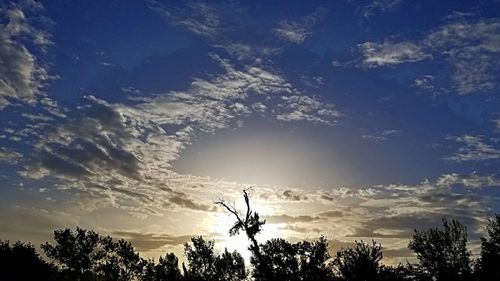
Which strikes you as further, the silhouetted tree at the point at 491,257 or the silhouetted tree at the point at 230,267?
the silhouetted tree at the point at 230,267

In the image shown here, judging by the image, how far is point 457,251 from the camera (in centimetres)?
4956

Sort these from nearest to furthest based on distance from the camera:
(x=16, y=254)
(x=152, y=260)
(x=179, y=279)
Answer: (x=16, y=254)
(x=179, y=279)
(x=152, y=260)

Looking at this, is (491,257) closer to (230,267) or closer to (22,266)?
(230,267)

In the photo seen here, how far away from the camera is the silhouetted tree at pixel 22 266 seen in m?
67.6

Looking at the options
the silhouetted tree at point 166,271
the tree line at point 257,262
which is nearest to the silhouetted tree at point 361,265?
the tree line at point 257,262

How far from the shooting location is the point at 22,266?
69.8 metres

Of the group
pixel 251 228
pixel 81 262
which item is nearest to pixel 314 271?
pixel 251 228

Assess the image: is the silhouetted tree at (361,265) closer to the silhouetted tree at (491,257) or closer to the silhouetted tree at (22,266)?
the silhouetted tree at (491,257)

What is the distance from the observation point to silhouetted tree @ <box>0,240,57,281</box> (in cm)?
6756

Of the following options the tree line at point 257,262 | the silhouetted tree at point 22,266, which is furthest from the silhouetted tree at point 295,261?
the silhouetted tree at point 22,266

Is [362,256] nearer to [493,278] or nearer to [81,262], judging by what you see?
[493,278]

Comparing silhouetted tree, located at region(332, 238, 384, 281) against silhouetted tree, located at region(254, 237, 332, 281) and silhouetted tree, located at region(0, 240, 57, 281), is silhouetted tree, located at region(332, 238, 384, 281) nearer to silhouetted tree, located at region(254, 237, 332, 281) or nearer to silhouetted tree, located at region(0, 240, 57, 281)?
silhouetted tree, located at region(254, 237, 332, 281)

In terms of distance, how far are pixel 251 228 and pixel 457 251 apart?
1021 inches

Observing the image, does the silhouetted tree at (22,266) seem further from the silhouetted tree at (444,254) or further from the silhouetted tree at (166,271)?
the silhouetted tree at (444,254)
